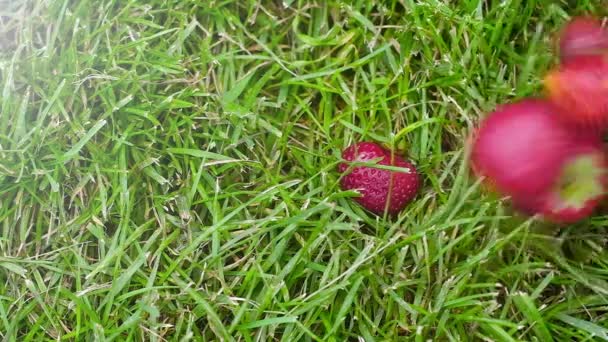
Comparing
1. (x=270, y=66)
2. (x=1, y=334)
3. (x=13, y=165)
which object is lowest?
(x=1, y=334)

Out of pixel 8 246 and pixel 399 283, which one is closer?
pixel 399 283

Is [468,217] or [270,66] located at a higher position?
[270,66]

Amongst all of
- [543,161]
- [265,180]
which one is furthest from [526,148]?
[265,180]

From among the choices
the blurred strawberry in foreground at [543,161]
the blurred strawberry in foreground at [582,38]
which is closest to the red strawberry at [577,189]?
the blurred strawberry in foreground at [543,161]

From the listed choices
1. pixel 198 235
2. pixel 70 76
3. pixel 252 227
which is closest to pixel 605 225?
pixel 252 227

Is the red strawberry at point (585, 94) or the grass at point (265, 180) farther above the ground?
the red strawberry at point (585, 94)

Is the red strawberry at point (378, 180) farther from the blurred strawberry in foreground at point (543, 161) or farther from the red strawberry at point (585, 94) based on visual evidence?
the red strawberry at point (585, 94)

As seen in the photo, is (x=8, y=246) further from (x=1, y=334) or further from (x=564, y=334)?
(x=564, y=334)
